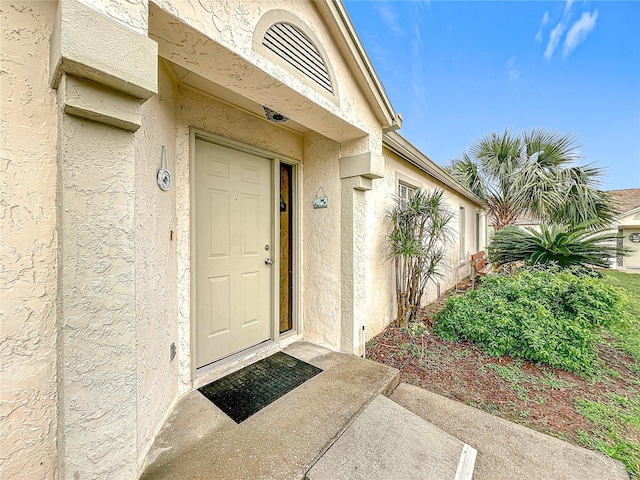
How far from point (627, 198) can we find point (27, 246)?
25.2 m

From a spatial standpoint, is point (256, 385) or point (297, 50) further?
point (256, 385)

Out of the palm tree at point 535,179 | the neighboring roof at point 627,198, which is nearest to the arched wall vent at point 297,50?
the palm tree at point 535,179

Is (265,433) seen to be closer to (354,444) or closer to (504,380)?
(354,444)

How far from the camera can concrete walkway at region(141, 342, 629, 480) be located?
1595 mm

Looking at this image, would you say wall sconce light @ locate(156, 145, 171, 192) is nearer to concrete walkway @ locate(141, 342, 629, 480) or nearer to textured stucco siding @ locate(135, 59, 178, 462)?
textured stucco siding @ locate(135, 59, 178, 462)

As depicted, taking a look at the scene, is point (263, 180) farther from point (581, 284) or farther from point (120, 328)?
point (581, 284)

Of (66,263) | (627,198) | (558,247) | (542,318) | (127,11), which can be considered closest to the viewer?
(66,263)

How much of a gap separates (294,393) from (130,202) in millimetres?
2020

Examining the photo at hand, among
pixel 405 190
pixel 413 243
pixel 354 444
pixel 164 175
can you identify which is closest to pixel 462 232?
pixel 405 190

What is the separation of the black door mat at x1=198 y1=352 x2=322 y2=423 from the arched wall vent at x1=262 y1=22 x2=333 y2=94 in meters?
2.81

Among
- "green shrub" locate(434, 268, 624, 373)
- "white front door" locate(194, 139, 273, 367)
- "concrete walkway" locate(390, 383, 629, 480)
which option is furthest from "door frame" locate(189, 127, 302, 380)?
"green shrub" locate(434, 268, 624, 373)

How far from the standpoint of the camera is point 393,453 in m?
1.76

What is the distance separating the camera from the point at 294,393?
2.30m

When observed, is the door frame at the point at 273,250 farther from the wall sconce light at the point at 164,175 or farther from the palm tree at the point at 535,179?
the palm tree at the point at 535,179
